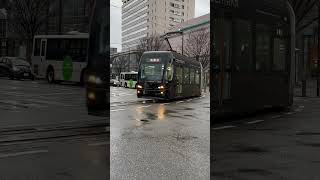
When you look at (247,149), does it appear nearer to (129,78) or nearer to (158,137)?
(158,137)

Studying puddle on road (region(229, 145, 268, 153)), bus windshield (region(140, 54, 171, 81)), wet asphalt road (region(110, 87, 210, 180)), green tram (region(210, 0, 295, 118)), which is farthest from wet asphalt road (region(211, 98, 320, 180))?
bus windshield (region(140, 54, 171, 81))

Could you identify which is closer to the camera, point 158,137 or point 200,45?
point 200,45

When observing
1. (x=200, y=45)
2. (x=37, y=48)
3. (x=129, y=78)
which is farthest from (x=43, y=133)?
(x=200, y=45)

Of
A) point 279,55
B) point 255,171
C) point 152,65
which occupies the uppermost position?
point 279,55

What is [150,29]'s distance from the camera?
2.94m

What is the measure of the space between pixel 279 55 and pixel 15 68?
6.98 m

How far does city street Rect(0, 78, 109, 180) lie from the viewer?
310 centimetres

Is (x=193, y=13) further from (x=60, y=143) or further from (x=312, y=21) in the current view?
(x=312, y=21)

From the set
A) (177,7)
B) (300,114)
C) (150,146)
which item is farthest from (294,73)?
(177,7)

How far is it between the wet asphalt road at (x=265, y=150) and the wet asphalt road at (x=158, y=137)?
0.61 ft

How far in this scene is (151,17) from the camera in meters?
3.00

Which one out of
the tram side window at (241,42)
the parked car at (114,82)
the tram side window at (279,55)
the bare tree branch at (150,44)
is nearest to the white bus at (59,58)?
the parked car at (114,82)

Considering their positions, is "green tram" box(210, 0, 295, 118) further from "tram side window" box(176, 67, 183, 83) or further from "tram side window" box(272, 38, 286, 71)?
"tram side window" box(176, 67, 183, 83)

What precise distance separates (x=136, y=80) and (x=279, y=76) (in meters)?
6.97
